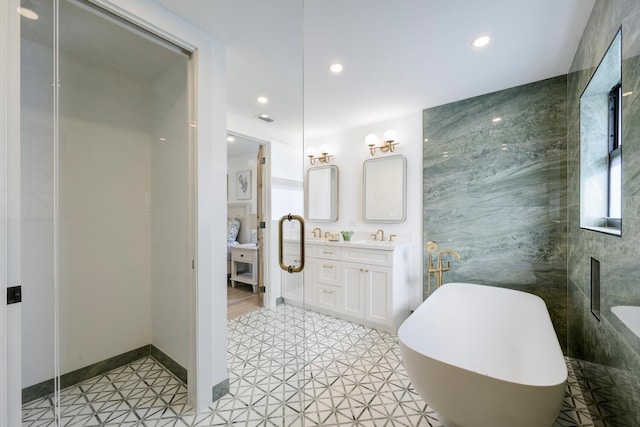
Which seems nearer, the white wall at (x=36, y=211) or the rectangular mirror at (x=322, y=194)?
the white wall at (x=36, y=211)

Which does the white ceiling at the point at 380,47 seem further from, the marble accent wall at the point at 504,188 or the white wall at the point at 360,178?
the white wall at the point at 360,178

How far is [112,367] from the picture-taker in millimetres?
1906

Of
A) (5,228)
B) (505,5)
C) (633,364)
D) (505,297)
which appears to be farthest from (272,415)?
(505,5)

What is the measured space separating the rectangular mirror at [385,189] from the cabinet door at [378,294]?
2.39 ft

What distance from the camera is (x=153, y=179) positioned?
2055 millimetres

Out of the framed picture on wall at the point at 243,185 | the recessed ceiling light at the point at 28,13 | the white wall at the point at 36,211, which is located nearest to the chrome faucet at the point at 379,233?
the framed picture on wall at the point at 243,185

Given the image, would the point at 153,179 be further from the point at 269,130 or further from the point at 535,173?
the point at 535,173

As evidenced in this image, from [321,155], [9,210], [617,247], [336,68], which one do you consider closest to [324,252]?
[321,155]

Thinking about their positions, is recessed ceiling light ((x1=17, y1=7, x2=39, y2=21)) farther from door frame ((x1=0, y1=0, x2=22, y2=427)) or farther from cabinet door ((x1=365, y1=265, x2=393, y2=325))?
cabinet door ((x1=365, y1=265, x2=393, y2=325))

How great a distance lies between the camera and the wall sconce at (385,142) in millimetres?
3104

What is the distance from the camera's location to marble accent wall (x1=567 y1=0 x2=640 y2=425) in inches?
41.3

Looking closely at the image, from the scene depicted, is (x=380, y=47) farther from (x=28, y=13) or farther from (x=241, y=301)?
(x=241, y=301)

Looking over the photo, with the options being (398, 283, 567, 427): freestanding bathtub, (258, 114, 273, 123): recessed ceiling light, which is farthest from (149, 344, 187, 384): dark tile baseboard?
(258, 114, 273, 123): recessed ceiling light

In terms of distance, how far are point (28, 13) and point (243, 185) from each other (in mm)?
1422
